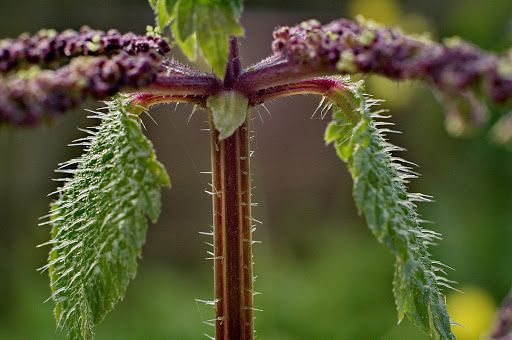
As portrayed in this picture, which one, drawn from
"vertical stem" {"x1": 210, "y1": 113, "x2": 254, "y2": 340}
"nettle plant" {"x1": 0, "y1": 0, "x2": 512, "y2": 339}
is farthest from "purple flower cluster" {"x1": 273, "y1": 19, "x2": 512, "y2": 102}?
"vertical stem" {"x1": 210, "y1": 113, "x2": 254, "y2": 340}

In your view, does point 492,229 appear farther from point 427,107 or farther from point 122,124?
point 122,124

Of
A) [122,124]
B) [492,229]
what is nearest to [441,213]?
[492,229]

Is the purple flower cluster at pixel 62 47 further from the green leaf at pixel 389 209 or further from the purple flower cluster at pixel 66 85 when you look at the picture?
the green leaf at pixel 389 209

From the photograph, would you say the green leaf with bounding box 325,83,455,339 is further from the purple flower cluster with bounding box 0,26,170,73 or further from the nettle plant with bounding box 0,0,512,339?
the purple flower cluster with bounding box 0,26,170,73

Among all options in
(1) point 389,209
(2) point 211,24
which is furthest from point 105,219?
(1) point 389,209

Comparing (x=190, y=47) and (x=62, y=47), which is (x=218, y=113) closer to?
(x=190, y=47)

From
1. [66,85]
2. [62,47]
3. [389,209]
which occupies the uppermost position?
[62,47]
